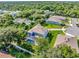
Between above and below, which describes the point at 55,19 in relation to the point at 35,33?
above

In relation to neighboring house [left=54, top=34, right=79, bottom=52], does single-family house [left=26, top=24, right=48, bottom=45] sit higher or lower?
higher

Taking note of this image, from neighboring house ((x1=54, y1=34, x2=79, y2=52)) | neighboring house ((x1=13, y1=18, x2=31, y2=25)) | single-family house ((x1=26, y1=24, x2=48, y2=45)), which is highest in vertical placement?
neighboring house ((x1=13, y1=18, x2=31, y2=25))

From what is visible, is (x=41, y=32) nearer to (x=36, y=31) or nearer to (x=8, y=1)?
(x=36, y=31)

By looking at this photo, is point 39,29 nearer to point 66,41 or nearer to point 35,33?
point 35,33

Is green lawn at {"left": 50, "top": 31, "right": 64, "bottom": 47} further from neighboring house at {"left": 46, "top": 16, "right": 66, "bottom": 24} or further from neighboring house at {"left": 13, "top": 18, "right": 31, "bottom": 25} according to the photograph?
neighboring house at {"left": 13, "top": 18, "right": 31, "bottom": 25}

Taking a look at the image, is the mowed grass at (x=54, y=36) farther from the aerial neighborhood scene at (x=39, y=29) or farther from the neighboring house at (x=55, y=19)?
Result: the neighboring house at (x=55, y=19)

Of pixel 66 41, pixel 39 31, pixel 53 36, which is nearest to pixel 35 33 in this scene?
pixel 39 31

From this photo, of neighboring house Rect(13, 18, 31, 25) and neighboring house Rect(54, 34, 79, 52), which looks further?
neighboring house Rect(13, 18, 31, 25)

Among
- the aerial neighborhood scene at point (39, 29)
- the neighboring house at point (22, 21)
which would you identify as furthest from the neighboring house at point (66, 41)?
the neighboring house at point (22, 21)

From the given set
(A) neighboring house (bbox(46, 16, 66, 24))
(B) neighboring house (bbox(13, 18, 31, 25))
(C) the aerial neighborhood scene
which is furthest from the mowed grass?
(B) neighboring house (bbox(13, 18, 31, 25))

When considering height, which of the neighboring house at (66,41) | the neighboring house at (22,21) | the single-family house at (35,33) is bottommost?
the neighboring house at (66,41)
